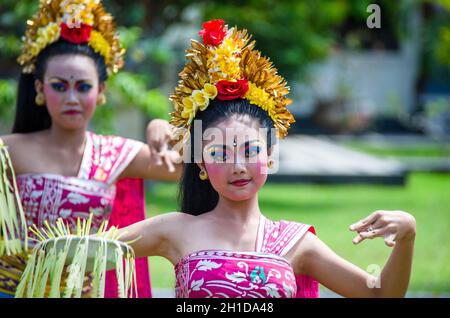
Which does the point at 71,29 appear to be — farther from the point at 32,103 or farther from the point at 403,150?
the point at 403,150

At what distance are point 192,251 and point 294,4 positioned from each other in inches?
426

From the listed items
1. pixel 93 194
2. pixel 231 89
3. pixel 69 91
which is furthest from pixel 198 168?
pixel 69 91

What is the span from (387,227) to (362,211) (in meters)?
8.41

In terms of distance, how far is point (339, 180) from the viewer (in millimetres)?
14148

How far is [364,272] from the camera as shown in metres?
3.27

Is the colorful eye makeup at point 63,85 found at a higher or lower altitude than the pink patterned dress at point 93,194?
higher

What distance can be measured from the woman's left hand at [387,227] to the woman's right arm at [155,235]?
74cm

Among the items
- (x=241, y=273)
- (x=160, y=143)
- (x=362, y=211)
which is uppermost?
(x=160, y=143)

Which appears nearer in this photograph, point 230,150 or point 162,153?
point 230,150

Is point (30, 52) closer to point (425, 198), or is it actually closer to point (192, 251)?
point (192, 251)

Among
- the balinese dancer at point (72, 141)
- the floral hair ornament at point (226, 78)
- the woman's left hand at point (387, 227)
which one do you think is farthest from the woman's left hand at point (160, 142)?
the woman's left hand at point (387, 227)

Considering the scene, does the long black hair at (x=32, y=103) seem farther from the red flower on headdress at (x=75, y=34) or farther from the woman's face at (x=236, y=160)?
the woman's face at (x=236, y=160)

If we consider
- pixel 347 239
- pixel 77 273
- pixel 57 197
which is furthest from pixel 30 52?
pixel 347 239

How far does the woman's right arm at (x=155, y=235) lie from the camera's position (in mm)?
3420
